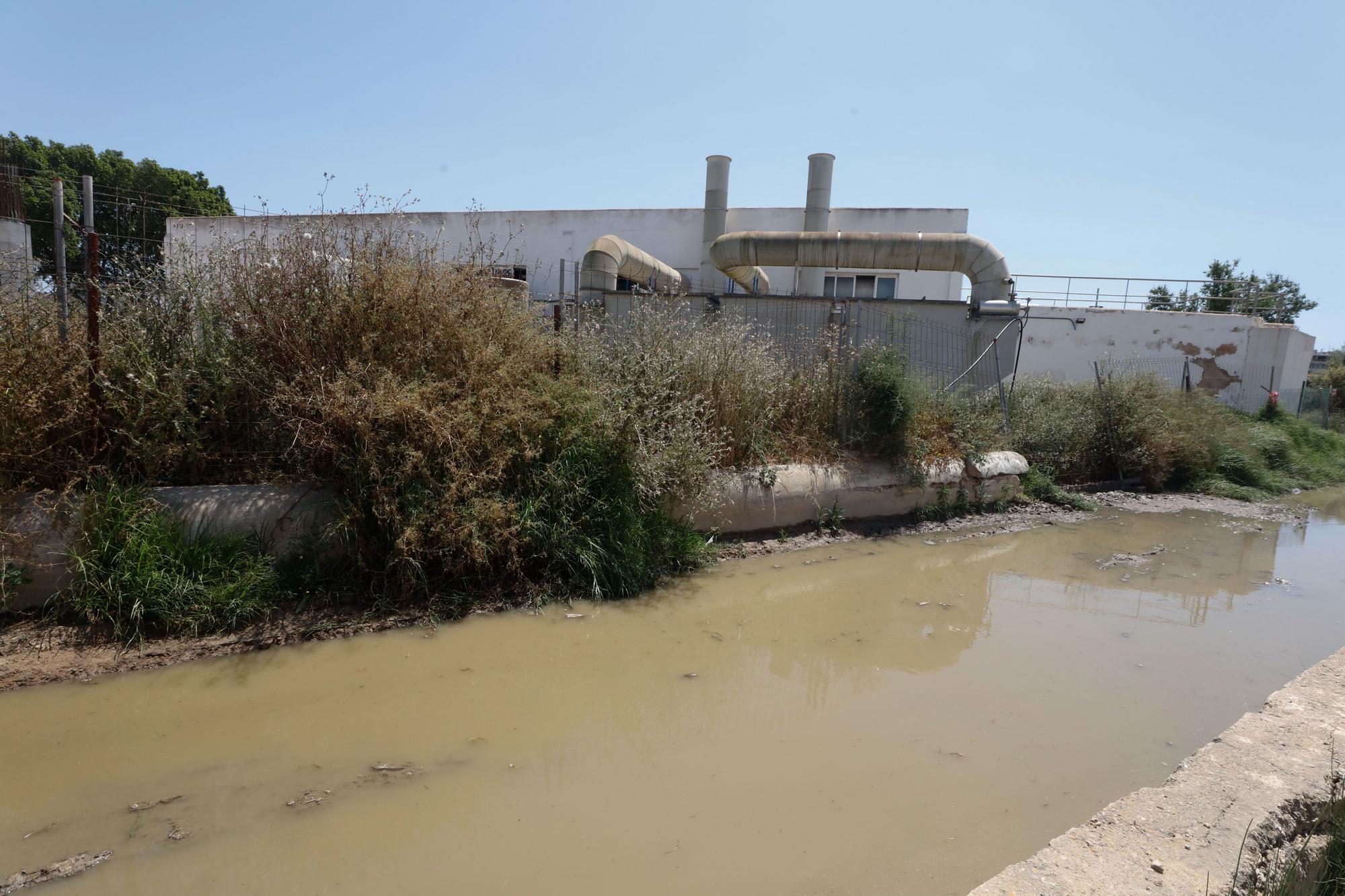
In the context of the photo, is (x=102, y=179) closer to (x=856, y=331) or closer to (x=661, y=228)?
(x=661, y=228)

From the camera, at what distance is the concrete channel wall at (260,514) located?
A: 4352 mm

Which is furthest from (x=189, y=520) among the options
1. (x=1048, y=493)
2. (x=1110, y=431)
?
(x=1110, y=431)

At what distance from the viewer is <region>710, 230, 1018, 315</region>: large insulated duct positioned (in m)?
13.6

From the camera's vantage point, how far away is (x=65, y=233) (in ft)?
16.5

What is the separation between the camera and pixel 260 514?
16.2 feet

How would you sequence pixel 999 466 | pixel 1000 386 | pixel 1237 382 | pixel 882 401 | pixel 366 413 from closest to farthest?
pixel 366 413 < pixel 882 401 < pixel 999 466 < pixel 1000 386 < pixel 1237 382

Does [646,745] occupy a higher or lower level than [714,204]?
lower

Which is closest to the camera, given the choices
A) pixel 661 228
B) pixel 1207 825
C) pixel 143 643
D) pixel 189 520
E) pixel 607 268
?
pixel 1207 825

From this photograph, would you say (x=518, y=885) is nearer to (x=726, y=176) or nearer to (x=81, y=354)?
(x=81, y=354)

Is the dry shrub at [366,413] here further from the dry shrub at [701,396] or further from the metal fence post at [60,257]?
the dry shrub at [701,396]

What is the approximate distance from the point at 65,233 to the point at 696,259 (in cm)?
1786

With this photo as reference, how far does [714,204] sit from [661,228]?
193 cm

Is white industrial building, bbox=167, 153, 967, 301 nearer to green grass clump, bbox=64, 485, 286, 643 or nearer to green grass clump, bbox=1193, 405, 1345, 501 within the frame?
green grass clump, bbox=1193, 405, 1345, 501

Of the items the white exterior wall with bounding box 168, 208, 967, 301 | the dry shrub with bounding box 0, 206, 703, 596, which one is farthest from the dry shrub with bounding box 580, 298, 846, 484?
the white exterior wall with bounding box 168, 208, 967, 301
